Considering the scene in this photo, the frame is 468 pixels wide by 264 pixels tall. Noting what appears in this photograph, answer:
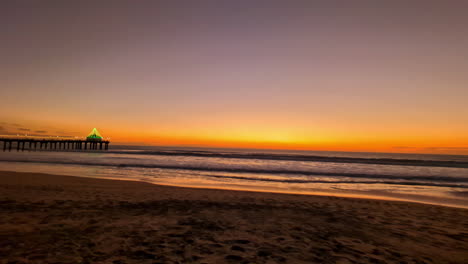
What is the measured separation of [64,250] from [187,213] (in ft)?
11.4

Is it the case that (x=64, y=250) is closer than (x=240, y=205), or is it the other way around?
(x=64, y=250)

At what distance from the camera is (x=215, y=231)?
585 cm

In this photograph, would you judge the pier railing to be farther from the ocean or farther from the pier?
the ocean

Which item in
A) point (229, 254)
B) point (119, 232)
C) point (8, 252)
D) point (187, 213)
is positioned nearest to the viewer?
point (8, 252)

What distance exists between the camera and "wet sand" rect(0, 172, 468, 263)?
443 cm

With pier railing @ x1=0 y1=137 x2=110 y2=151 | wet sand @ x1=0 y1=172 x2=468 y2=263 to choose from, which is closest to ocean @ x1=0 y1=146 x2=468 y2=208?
wet sand @ x1=0 y1=172 x2=468 y2=263

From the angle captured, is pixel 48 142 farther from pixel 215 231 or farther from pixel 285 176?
pixel 215 231

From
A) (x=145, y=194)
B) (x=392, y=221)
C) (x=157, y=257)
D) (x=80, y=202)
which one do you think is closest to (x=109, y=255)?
(x=157, y=257)

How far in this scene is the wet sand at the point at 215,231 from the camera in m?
4.43

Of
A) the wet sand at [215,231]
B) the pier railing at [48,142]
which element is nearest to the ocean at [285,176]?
the wet sand at [215,231]

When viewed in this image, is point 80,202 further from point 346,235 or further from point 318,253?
point 346,235

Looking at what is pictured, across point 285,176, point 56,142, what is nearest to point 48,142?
point 56,142

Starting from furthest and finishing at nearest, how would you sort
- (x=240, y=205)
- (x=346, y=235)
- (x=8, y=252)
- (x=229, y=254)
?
(x=240, y=205) < (x=346, y=235) < (x=229, y=254) < (x=8, y=252)

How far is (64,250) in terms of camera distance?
4387 mm
